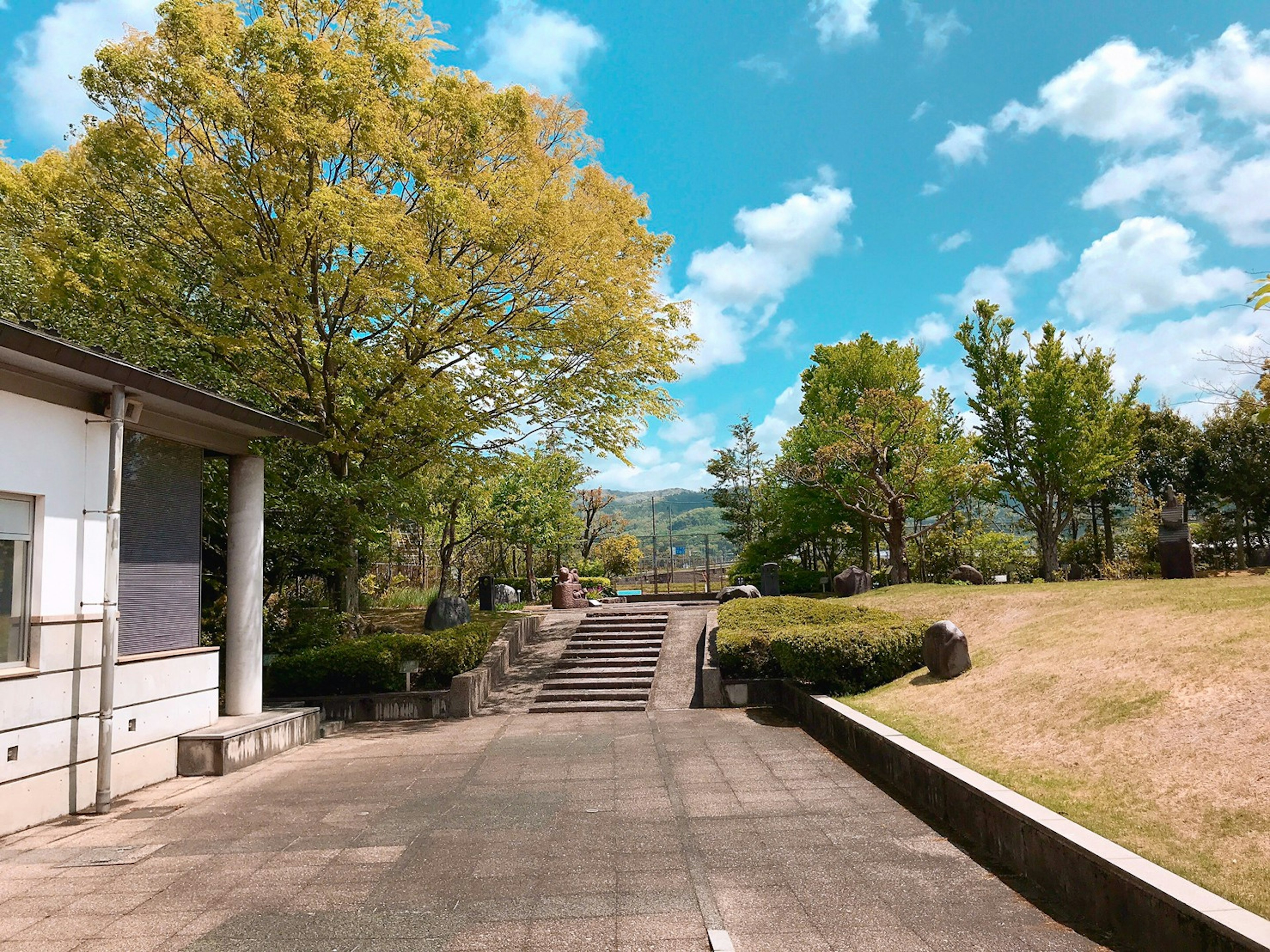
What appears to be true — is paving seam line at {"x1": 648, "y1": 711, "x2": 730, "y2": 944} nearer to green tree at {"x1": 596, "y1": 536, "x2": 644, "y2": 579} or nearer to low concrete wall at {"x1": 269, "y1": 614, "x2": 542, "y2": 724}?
low concrete wall at {"x1": 269, "y1": 614, "x2": 542, "y2": 724}

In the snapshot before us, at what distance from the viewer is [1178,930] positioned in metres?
3.41

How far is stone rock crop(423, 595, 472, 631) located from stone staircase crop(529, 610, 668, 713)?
2.14m

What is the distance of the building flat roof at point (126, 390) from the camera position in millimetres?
6328

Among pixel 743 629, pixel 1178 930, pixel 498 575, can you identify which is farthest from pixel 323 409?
pixel 498 575

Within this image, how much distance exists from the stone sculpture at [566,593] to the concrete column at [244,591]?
11.3 meters

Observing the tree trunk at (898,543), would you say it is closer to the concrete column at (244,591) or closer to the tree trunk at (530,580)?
the tree trunk at (530,580)

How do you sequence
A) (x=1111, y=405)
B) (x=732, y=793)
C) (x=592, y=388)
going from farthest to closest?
(x=1111, y=405) < (x=592, y=388) < (x=732, y=793)

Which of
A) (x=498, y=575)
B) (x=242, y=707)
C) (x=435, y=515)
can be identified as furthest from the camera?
(x=498, y=575)

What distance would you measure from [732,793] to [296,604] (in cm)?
1060

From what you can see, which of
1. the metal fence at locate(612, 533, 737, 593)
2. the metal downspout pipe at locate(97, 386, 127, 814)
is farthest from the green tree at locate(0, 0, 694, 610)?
the metal fence at locate(612, 533, 737, 593)

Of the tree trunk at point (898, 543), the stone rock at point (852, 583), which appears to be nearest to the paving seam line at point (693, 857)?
the stone rock at point (852, 583)

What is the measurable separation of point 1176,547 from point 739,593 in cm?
909

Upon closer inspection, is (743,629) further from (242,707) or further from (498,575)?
(498,575)

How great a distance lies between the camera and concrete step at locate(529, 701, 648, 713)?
38.8ft
